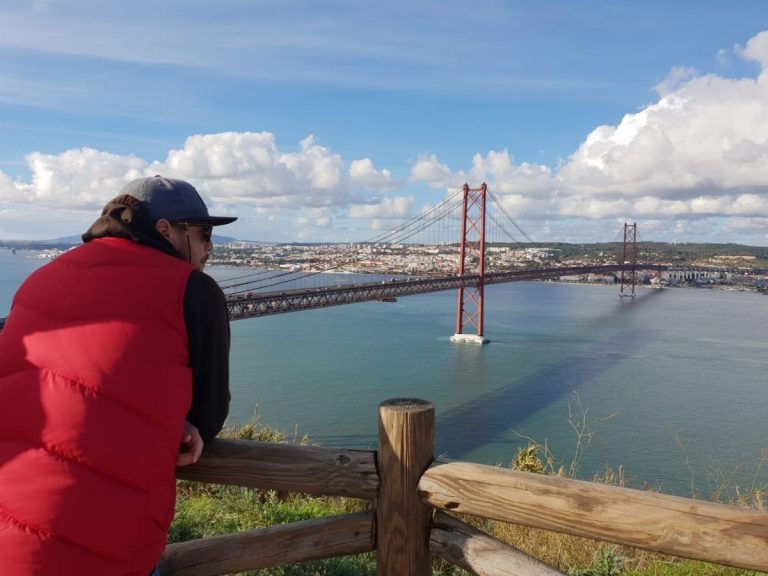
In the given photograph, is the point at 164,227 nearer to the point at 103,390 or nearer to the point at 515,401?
the point at 103,390

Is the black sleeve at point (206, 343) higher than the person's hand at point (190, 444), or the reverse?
the black sleeve at point (206, 343)

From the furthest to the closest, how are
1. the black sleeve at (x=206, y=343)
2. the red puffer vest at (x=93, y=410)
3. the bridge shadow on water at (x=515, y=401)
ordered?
1. the bridge shadow on water at (x=515, y=401)
2. the black sleeve at (x=206, y=343)
3. the red puffer vest at (x=93, y=410)

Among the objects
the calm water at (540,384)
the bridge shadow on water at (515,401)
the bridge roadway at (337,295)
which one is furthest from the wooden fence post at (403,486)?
the bridge roadway at (337,295)

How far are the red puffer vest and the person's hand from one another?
4.9 inches

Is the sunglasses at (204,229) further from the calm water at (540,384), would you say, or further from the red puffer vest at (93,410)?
the calm water at (540,384)

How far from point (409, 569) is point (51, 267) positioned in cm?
97

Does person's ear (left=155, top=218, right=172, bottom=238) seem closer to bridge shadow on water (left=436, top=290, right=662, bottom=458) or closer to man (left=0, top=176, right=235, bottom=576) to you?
man (left=0, top=176, right=235, bottom=576)

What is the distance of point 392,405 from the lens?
54.7 inches

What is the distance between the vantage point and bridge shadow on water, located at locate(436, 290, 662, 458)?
1264 cm

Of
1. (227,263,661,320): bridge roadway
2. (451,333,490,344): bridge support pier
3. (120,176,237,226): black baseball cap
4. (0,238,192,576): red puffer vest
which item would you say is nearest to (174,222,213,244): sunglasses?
(120,176,237,226): black baseball cap

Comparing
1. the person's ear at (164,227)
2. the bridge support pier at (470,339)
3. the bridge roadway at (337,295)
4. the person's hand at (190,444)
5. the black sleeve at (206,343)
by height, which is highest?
the person's ear at (164,227)

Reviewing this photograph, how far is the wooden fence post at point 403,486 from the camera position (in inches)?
53.6

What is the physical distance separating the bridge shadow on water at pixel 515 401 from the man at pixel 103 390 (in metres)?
8.47

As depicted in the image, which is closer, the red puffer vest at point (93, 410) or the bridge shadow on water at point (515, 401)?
the red puffer vest at point (93, 410)
